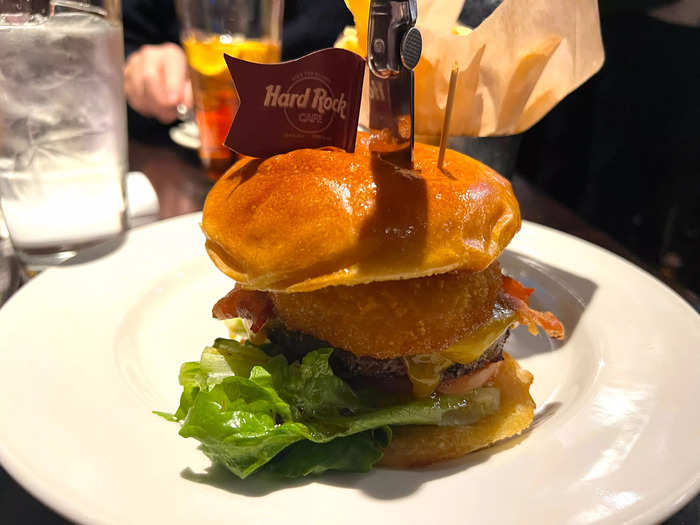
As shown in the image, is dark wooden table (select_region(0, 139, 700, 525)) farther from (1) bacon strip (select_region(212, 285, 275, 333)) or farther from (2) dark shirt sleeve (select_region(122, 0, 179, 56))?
(2) dark shirt sleeve (select_region(122, 0, 179, 56))

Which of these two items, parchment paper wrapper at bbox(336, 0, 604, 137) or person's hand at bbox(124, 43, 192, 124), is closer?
parchment paper wrapper at bbox(336, 0, 604, 137)

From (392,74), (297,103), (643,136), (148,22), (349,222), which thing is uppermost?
(392,74)

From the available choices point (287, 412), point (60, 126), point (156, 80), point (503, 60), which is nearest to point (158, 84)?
point (156, 80)

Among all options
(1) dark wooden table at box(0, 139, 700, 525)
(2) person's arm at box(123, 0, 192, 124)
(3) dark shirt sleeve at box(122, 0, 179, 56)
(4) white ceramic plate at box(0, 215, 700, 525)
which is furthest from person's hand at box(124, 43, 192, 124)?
(4) white ceramic plate at box(0, 215, 700, 525)

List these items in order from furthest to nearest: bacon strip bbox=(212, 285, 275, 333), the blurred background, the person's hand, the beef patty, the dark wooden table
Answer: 1. the blurred background
2. the person's hand
3. the dark wooden table
4. bacon strip bbox=(212, 285, 275, 333)
5. the beef patty

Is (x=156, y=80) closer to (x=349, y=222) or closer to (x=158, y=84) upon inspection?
(x=158, y=84)

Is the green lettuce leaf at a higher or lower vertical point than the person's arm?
higher

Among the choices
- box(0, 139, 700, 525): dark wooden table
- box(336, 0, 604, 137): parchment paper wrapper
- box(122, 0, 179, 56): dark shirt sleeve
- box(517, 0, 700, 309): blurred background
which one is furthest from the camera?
box(122, 0, 179, 56): dark shirt sleeve
